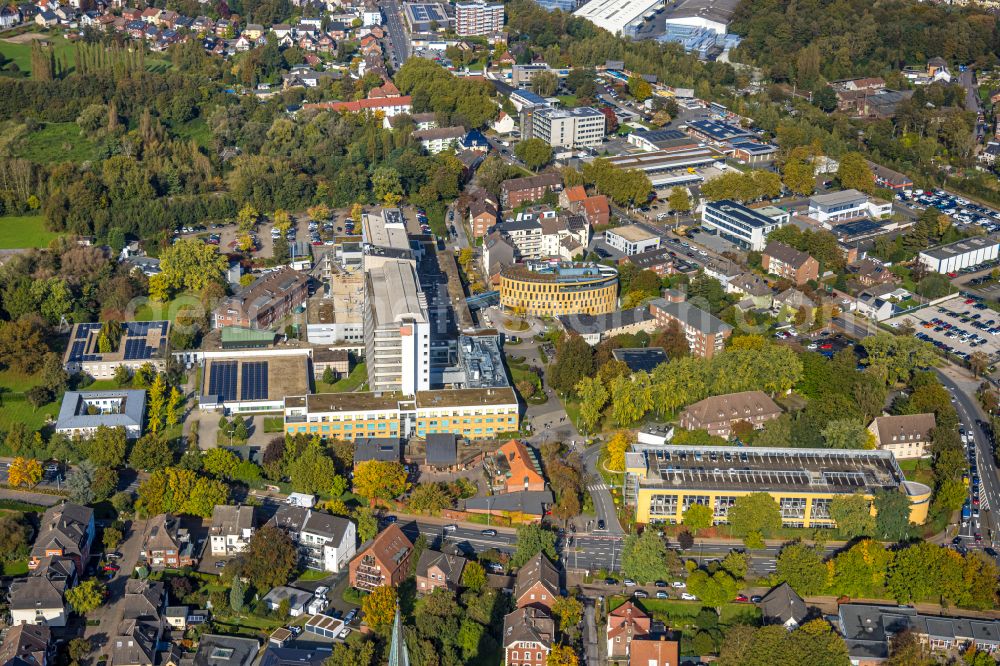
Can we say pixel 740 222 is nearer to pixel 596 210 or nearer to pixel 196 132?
pixel 596 210

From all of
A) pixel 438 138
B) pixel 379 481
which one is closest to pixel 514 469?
pixel 379 481

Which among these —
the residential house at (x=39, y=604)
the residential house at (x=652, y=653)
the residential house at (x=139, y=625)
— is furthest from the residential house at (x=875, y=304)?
the residential house at (x=39, y=604)

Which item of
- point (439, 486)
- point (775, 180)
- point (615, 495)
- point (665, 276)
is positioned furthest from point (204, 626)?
point (775, 180)

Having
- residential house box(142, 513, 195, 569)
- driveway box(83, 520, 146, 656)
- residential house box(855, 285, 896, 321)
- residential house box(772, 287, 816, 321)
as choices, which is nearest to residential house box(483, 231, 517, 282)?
residential house box(772, 287, 816, 321)

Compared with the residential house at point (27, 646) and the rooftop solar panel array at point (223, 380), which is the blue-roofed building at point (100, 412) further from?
the residential house at point (27, 646)

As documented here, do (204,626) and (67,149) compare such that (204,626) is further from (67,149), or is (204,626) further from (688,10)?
(688,10)

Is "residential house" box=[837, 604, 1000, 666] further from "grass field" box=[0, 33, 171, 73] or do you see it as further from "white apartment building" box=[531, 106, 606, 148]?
"grass field" box=[0, 33, 171, 73]
